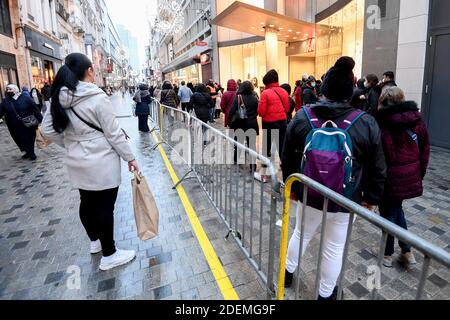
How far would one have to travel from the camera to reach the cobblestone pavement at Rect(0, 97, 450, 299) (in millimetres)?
2758

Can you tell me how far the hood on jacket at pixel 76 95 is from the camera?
258 cm

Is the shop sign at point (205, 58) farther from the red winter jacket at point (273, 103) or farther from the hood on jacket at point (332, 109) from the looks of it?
the hood on jacket at point (332, 109)

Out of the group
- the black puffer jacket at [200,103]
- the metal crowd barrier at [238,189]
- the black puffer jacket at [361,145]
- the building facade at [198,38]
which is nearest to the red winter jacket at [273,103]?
the metal crowd barrier at [238,189]

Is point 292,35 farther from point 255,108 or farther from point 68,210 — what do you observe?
point 68,210

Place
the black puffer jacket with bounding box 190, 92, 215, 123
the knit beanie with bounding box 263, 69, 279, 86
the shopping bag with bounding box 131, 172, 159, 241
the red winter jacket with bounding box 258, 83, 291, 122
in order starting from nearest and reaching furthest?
the shopping bag with bounding box 131, 172, 159, 241 → the knit beanie with bounding box 263, 69, 279, 86 → the red winter jacket with bounding box 258, 83, 291, 122 → the black puffer jacket with bounding box 190, 92, 215, 123

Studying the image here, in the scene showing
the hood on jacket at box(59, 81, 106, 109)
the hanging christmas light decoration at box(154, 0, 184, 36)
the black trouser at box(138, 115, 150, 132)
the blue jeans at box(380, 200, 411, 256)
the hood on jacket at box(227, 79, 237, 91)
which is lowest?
the blue jeans at box(380, 200, 411, 256)

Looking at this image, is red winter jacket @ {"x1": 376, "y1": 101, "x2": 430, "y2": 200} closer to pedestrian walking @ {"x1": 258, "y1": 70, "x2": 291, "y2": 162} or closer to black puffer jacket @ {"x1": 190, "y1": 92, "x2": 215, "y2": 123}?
pedestrian walking @ {"x1": 258, "y1": 70, "x2": 291, "y2": 162}

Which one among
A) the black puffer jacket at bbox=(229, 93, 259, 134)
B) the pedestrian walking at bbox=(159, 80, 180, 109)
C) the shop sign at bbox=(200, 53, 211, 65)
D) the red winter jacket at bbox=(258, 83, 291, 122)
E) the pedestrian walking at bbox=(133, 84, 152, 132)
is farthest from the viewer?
the shop sign at bbox=(200, 53, 211, 65)

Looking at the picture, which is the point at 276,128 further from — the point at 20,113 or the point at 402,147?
the point at 20,113

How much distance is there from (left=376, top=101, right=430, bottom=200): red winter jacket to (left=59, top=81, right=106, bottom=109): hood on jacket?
2.74m

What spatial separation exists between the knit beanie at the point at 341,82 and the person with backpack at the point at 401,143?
903 millimetres

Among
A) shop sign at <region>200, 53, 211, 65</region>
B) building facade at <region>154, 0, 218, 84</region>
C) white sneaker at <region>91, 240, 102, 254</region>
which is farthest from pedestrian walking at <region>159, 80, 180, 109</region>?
shop sign at <region>200, 53, 211, 65</region>

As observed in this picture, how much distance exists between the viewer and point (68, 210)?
4609 millimetres

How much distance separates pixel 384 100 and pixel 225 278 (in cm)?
234
